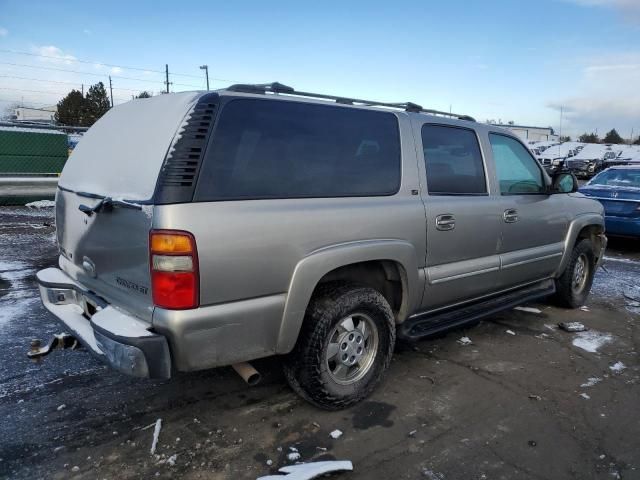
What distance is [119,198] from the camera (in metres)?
2.70

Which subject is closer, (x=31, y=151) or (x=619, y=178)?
(x=619, y=178)

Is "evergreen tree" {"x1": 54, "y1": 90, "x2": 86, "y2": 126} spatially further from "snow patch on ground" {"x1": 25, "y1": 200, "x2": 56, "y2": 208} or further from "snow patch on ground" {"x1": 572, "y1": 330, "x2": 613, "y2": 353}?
"snow patch on ground" {"x1": 572, "y1": 330, "x2": 613, "y2": 353}

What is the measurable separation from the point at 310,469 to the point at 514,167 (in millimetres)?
3221

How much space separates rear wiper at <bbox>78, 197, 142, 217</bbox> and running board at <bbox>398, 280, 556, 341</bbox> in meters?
2.02

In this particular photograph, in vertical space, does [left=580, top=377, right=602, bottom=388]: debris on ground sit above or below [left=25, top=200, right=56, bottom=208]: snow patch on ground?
below

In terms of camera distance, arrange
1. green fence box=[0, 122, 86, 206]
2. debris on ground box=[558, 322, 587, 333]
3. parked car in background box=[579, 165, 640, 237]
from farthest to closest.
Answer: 1. green fence box=[0, 122, 86, 206]
2. parked car in background box=[579, 165, 640, 237]
3. debris on ground box=[558, 322, 587, 333]

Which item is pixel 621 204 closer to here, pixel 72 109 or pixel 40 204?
pixel 40 204

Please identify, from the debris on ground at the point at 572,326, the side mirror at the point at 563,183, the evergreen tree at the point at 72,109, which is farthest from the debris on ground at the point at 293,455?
the evergreen tree at the point at 72,109

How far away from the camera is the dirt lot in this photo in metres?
2.69

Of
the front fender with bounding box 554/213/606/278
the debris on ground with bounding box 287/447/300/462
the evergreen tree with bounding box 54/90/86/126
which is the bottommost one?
the debris on ground with bounding box 287/447/300/462

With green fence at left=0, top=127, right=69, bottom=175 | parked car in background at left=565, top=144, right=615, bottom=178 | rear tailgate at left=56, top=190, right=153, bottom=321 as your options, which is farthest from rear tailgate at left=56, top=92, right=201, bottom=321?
parked car in background at left=565, top=144, right=615, bottom=178

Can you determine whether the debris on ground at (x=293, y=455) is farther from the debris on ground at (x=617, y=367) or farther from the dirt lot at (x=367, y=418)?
the debris on ground at (x=617, y=367)

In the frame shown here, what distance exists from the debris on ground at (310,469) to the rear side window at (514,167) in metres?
2.64

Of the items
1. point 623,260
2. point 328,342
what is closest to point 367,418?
point 328,342
